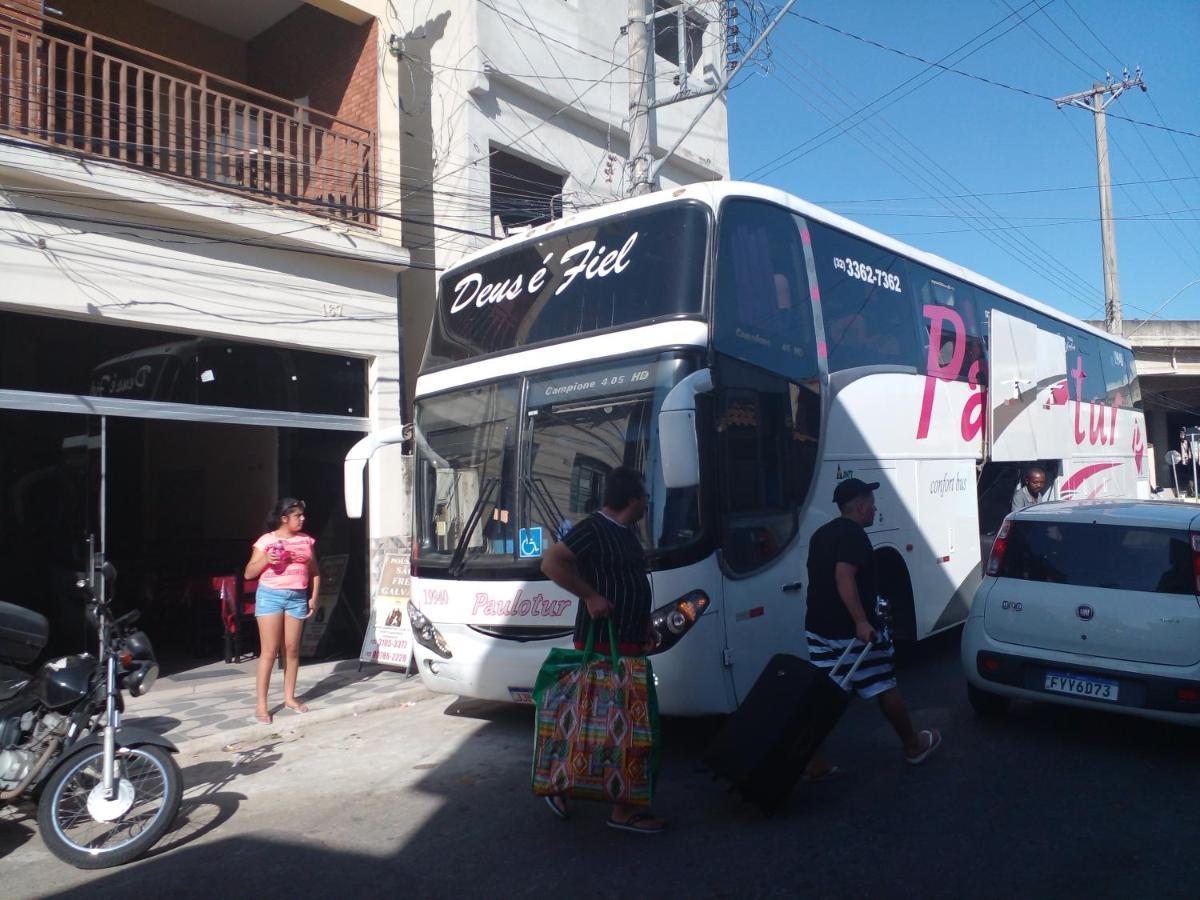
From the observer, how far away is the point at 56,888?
454cm

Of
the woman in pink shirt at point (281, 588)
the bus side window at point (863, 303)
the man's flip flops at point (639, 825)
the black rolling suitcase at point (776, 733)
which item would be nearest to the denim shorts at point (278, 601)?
the woman in pink shirt at point (281, 588)

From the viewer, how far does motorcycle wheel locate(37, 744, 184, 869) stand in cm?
465

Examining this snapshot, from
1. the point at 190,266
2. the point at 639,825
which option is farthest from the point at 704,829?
the point at 190,266

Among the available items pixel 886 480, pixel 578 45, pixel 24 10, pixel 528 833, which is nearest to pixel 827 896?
pixel 528 833

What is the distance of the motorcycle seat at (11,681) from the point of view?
5.03 meters

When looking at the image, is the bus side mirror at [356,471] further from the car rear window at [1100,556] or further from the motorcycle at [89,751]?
the car rear window at [1100,556]

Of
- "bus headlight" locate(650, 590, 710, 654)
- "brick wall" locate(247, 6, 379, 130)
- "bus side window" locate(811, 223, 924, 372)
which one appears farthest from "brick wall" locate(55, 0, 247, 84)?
"bus headlight" locate(650, 590, 710, 654)

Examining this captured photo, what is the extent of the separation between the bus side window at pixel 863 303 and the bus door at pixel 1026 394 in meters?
1.78

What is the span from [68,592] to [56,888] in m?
5.46

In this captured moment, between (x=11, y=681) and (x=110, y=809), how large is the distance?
1016mm

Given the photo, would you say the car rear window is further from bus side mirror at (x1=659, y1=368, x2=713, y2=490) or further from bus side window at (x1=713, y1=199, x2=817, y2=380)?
bus side mirror at (x1=659, y1=368, x2=713, y2=490)

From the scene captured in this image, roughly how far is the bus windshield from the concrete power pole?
5.76m

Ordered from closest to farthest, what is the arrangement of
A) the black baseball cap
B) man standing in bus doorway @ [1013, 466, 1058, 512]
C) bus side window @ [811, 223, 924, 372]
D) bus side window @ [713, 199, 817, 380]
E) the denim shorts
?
the black baseball cap, bus side window @ [713, 199, 817, 380], the denim shorts, bus side window @ [811, 223, 924, 372], man standing in bus doorway @ [1013, 466, 1058, 512]

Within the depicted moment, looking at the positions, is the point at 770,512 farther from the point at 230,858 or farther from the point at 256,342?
the point at 256,342
